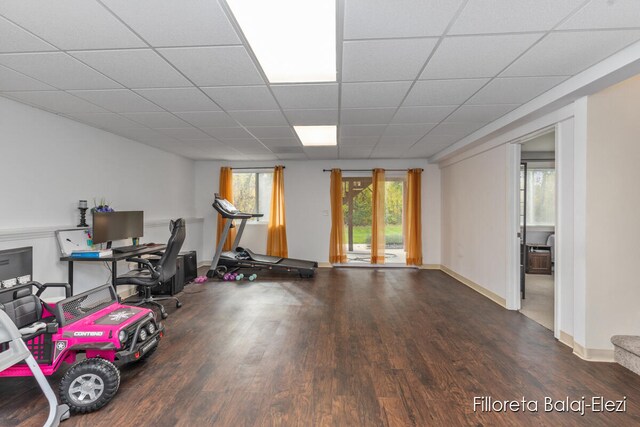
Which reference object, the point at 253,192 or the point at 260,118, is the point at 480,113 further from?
the point at 253,192

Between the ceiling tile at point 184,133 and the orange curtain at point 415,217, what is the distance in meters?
4.05

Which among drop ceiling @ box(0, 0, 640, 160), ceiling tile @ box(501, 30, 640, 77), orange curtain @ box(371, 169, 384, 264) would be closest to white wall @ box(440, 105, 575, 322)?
drop ceiling @ box(0, 0, 640, 160)

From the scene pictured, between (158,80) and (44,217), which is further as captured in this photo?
(44,217)

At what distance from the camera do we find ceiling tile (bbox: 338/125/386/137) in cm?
391

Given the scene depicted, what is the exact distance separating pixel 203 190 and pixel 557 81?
619 centimetres

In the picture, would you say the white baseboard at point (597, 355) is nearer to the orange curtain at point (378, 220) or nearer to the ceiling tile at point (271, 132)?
the ceiling tile at point (271, 132)

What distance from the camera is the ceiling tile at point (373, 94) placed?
2.60 metres

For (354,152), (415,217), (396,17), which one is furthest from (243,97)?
(415,217)

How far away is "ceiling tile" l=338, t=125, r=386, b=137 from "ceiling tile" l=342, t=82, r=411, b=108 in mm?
791

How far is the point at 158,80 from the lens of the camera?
2.49m

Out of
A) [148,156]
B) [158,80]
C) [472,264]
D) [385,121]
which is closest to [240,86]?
[158,80]

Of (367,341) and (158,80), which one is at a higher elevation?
(158,80)

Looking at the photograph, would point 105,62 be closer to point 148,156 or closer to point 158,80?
point 158,80

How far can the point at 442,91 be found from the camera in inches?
108
